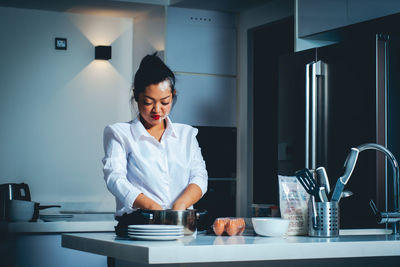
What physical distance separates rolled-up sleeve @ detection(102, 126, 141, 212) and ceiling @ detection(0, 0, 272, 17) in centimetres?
199

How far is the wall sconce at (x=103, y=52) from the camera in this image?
176 inches

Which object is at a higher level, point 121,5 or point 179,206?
point 121,5

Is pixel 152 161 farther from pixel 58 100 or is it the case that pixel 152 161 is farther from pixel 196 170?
pixel 58 100

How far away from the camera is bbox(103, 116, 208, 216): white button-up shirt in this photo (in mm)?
2213

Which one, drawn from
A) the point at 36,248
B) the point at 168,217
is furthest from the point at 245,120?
the point at 168,217

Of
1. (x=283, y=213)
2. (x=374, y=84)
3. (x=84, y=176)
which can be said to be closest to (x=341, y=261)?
(x=283, y=213)

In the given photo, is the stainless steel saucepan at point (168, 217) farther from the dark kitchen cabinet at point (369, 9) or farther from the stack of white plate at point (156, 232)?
the dark kitchen cabinet at point (369, 9)

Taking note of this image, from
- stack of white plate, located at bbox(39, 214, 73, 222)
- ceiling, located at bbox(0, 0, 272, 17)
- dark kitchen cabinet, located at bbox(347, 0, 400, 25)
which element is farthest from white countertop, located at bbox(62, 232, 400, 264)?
ceiling, located at bbox(0, 0, 272, 17)

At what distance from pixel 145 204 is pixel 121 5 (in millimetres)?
2444

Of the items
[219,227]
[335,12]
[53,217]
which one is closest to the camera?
[219,227]

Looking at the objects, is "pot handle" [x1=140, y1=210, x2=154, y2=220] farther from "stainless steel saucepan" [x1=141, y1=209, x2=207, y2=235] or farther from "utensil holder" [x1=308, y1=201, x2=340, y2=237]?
"utensil holder" [x1=308, y1=201, x2=340, y2=237]

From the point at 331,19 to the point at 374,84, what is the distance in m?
0.55

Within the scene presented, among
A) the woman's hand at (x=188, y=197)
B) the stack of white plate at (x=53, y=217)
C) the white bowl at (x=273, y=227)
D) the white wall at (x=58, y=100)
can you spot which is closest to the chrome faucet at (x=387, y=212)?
the white bowl at (x=273, y=227)

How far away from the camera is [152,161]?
2311mm
